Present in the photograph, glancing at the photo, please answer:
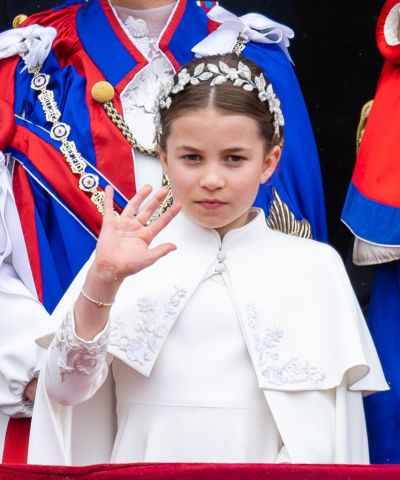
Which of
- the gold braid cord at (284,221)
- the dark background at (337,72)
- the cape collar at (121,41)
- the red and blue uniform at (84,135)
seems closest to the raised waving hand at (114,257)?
the red and blue uniform at (84,135)

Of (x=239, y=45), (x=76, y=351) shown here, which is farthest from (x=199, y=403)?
(x=239, y=45)

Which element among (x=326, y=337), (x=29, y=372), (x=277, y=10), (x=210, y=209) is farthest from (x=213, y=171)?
(x=277, y=10)

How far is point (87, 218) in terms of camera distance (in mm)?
3432

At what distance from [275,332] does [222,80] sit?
54cm

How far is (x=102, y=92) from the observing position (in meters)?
3.51

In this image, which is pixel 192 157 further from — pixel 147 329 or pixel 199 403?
pixel 199 403

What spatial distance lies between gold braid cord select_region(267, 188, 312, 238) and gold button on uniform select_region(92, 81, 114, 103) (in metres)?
0.47

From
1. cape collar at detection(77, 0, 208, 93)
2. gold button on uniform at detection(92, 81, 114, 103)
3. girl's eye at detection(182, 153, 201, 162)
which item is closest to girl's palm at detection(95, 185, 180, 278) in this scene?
girl's eye at detection(182, 153, 201, 162)

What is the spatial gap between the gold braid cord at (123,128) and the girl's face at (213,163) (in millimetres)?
493

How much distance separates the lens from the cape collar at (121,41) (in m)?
3.60

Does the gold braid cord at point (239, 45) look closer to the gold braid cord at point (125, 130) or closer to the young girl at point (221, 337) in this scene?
the gold braid cord at point (125, 130)

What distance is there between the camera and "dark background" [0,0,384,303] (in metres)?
4.48

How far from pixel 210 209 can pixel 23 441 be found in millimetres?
743

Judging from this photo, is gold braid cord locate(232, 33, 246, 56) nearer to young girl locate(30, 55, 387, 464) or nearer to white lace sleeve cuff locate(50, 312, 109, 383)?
young girl locate(30, 55, 387, 464)
